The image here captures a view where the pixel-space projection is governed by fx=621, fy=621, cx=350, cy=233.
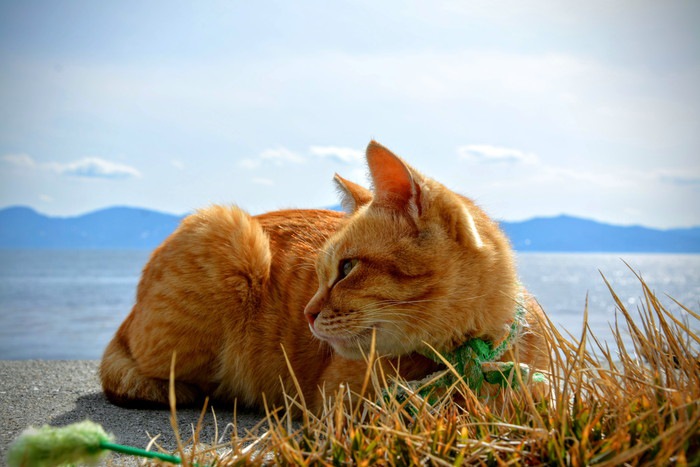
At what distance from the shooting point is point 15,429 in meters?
3.13

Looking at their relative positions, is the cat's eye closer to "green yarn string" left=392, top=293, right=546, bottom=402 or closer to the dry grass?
"green yarn string" left=392, top=293, right=546, bottom=402

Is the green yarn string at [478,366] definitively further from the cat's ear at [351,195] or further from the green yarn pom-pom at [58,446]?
the green yarn pom-pom at [58,446]

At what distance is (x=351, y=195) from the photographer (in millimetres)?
3389

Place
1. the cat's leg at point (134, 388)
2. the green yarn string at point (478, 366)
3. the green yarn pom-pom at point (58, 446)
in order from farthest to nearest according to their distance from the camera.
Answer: the cat's leg at point (134, 388) → the green yarn string at point (478, 366) → the green yarn pom-pom at point (58, 446)

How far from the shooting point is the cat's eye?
279cm

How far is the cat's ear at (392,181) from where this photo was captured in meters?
2.64

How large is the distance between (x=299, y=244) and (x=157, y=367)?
3.69ft

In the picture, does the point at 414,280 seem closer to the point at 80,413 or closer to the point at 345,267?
the point at 345,267

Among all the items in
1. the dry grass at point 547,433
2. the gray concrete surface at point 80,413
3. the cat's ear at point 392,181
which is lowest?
the gray concrete surface at point 80,413

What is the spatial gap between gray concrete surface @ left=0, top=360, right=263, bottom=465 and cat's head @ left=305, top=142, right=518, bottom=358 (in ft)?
2.41

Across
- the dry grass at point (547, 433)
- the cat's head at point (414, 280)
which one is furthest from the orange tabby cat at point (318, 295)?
the dry grass at point (547, 433)

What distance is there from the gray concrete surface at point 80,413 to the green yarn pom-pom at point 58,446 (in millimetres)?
801

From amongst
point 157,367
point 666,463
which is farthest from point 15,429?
point 666,463

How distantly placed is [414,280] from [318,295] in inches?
18.4
